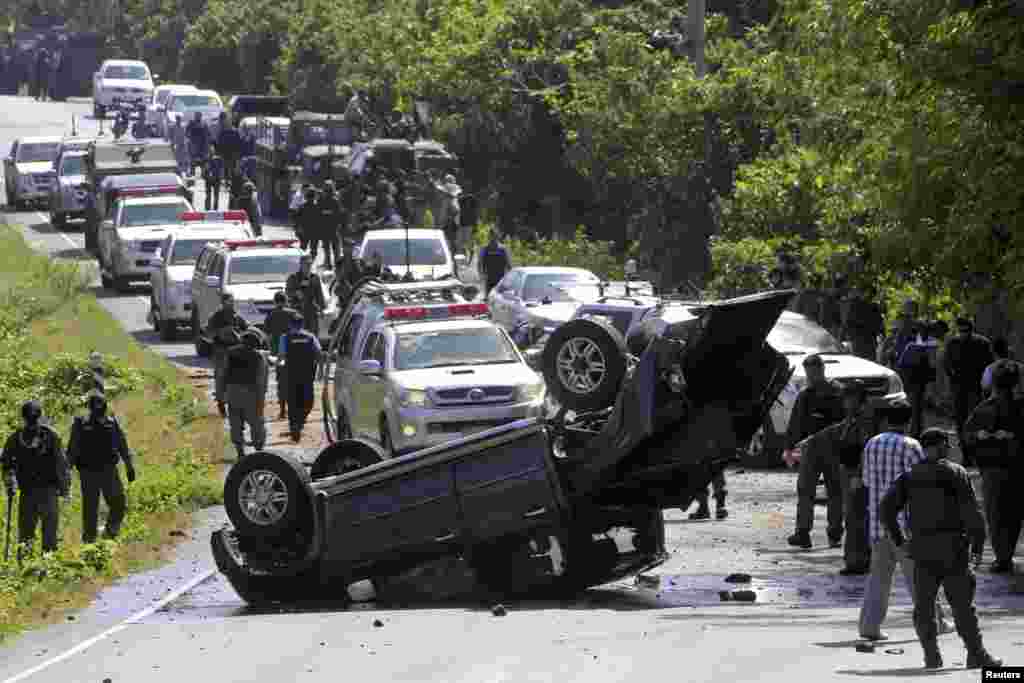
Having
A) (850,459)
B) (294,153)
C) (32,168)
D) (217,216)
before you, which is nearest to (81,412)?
(217,216)

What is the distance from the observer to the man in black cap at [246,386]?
2512cm

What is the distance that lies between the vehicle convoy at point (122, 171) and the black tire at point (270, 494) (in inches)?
1131

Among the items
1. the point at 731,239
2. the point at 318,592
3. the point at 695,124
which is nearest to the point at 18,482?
the point at 318,592

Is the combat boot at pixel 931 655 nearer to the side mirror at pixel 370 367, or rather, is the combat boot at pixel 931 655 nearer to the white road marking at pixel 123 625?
the white road marking at pixel 123 625

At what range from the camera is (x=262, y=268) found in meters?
35.8

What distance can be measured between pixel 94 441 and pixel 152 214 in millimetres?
23387

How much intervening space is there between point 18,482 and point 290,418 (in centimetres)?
716

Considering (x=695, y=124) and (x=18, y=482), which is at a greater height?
(x=695, y=124)

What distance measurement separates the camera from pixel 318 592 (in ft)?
56.0

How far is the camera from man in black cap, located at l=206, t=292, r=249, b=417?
26406mm

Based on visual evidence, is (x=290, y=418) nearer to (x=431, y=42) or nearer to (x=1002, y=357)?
(x=1002, y=357)

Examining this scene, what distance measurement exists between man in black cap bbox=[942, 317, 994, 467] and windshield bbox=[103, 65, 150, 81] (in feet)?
181

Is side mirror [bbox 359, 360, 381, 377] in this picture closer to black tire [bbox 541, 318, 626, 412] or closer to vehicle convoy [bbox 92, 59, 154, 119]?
black tire [bbox 541, 318, 626, 412]

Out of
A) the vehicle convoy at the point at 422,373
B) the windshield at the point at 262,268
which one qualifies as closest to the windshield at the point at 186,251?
the windshield at the point at 262,268
